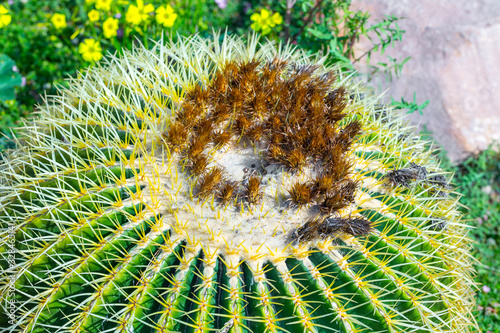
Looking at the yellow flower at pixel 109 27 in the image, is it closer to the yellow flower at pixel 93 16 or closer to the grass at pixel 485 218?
the yellow flower at pixel 93 16

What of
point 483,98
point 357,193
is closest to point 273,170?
point 357,193

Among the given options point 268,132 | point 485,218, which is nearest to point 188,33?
point 268,132

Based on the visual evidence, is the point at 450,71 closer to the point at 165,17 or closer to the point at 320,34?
the point at 320,34

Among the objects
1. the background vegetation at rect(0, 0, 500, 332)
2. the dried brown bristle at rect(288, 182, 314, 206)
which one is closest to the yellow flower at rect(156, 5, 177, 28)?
the background vegetation at rect(0, 0, 500, 332)

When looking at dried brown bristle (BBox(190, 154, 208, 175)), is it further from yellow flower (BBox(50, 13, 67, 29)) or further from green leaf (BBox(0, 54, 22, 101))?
yellow flower (BBox(50, 13, 67, 29))

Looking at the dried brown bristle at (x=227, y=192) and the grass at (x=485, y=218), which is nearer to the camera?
the dried brown bristle at (x=227, y=192)

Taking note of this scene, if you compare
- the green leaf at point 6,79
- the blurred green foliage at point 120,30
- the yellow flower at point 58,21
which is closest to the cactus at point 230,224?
the blurred green foliage at point 120,30
